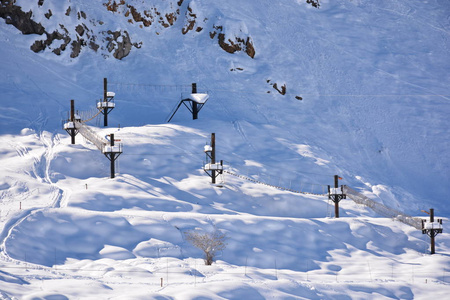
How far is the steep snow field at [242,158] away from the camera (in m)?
37.4

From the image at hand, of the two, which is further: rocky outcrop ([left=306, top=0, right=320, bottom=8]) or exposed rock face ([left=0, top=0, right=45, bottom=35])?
rocky outcrop ([left=306, top=0, right=320, bottom=8])

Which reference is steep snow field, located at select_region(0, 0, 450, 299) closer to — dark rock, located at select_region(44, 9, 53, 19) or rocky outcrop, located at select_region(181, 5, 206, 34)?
rocky outcrop, located at select_region(181, 5, 206, 34)

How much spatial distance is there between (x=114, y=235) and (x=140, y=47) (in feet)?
136

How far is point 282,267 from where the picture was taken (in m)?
41.3

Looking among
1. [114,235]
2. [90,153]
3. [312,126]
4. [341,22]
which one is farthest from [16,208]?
[341,22]

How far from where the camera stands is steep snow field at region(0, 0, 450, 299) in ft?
123

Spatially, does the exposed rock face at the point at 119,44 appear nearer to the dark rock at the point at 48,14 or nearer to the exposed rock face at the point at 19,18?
the dark rock at the point at 48,14

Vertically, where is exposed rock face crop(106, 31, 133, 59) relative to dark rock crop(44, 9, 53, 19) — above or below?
below

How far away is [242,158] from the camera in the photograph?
60250mm

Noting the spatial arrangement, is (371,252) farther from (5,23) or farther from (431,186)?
(5,23)

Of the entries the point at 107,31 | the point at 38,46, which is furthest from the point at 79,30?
the point at 38,46

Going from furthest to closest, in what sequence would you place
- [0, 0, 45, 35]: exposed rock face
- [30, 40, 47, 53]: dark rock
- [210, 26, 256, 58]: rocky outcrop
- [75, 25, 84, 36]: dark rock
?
[210, 26, 256, 58]: rocky outcrop → [75, 25, 84, 36]: dark rock → [0, 0, 45, 35]: exposed rock face → [30, 40, 47, 53]: dark rock

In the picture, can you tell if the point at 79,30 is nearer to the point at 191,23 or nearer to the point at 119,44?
the point at 119,44

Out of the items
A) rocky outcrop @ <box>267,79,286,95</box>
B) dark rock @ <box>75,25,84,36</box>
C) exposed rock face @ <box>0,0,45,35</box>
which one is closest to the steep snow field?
rocky outcrop @ <box>267,79,286,95</box>
